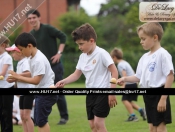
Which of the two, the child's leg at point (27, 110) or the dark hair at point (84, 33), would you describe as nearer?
the dark hair at point (84, 33)

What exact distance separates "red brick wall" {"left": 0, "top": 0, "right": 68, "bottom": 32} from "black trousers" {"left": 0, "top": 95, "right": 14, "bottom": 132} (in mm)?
852

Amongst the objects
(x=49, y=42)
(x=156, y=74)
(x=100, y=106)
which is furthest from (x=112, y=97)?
(x=49, y=42)

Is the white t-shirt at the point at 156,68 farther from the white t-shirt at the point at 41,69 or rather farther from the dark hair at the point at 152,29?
the white t-shirt at the point at 41,69

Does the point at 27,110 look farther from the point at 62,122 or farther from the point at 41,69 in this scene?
the point at 62,122

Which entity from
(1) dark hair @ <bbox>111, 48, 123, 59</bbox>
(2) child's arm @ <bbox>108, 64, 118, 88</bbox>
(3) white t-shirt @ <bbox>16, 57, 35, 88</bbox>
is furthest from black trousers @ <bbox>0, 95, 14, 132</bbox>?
(1) dark hair @ <bbox>111, 48, 123, 59</bbox>

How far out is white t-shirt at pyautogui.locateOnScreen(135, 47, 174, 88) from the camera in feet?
12.4

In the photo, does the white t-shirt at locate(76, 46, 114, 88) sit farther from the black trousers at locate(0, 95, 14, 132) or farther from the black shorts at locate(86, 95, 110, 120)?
the black trousers at locate(0, 95, 14, 132)

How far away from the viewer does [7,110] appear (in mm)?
4945

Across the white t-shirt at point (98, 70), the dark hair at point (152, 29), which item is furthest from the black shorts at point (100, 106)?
the dark hair at point (152, 29)

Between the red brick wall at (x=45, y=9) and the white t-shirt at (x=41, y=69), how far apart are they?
74 cm

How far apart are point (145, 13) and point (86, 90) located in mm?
916

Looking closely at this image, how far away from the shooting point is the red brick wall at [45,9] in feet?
15.9

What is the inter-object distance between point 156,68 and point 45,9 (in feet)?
6.99

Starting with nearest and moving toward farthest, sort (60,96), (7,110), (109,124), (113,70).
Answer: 1. (113,70)
2. (7,110)
3. (109,124)
4. (60,96)
